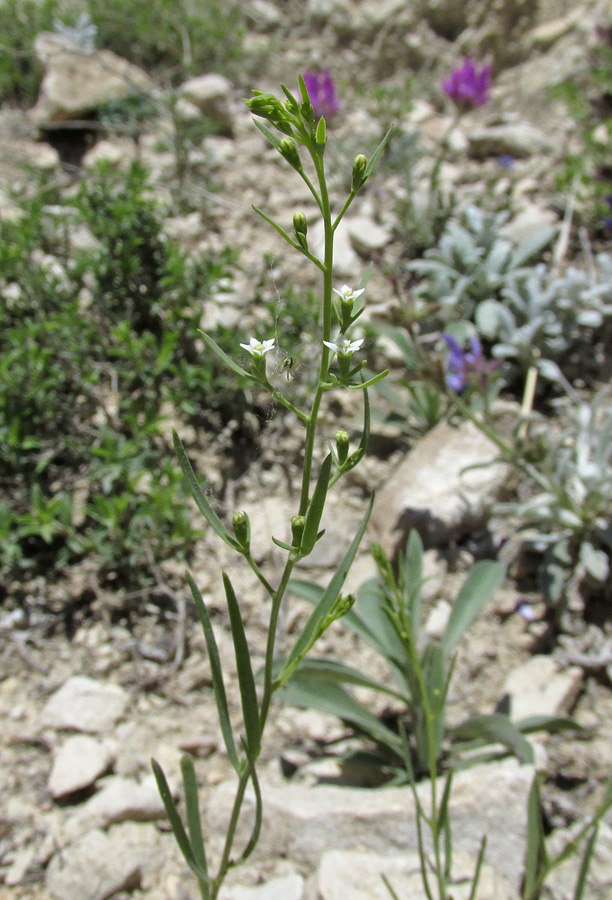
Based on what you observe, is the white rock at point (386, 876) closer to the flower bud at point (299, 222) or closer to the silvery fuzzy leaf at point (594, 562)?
the silvery fuzzy leaf at point (594, 562)

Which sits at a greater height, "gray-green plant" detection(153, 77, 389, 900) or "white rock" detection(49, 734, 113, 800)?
"gray-green plant" detection(153, 77, 389, 900)

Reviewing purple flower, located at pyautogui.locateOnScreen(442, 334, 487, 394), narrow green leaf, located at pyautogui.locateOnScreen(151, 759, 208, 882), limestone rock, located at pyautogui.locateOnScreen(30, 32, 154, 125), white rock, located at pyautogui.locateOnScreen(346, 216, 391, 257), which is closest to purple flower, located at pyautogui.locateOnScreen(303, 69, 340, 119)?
white rock, located at pyautogui.locateOnScreen(346, 216, 391, 257)

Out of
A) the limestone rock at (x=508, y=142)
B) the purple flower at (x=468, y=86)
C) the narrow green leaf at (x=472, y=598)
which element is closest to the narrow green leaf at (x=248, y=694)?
the narrow green leaf at (x=472, y=598)

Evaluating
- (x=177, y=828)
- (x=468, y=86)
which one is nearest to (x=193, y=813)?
(x=177, y=828)

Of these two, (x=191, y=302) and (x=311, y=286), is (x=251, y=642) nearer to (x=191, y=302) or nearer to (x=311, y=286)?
(x=191, y=302)

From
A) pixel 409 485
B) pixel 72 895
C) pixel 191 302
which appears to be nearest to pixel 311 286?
pixel 191 302

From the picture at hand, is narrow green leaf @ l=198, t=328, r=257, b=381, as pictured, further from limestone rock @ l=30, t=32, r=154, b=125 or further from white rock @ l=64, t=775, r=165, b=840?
limestone rock @ l=30, t=32, r=154, b=125

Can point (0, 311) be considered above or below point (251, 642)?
above
